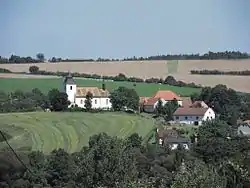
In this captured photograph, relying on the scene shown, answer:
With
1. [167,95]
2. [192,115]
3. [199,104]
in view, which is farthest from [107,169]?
[167,95]

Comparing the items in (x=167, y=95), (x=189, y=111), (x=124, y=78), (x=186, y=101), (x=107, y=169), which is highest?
(x=124, y=78)

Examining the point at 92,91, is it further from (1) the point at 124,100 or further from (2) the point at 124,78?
(2) the point at 124,78

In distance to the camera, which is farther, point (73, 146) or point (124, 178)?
point (73, 146)

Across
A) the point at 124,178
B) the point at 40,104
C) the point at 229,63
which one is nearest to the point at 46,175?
the point at 124,178

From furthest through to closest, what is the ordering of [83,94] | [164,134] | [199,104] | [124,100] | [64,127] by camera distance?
[83,94] → [199,104] → [124,100] → [64,127] → [164,134]

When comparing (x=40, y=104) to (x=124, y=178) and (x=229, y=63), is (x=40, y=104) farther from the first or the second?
(x=124, y=178)
